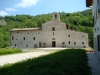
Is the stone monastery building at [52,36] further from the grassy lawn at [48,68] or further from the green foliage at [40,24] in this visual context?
the grassy lawn at [48,68]

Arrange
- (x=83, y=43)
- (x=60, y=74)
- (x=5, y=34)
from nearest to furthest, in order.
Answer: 1. (x=60, y=74)
2. (x=83, y=43)
3. (x=5, y=34)

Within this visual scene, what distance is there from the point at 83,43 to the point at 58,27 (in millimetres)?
8203

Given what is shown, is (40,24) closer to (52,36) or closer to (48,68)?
(52,36)

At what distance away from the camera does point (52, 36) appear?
50.7 meters

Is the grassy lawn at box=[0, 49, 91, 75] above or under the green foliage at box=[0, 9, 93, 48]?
under

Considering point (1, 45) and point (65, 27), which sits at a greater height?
point (65, 27)

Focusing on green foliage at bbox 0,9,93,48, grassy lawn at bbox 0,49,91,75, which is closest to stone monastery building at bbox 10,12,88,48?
green foliage at bbox 0,9,93,48

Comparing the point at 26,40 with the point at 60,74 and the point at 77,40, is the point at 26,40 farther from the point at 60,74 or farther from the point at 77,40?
the point at 60,74

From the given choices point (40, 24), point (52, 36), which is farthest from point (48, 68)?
point (40, 24)

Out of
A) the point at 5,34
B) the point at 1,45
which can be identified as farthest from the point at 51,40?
the point at 5,34

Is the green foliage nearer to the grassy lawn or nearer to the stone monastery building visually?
the stone monastery building

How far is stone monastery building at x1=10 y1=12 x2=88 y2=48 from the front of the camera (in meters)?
49.0

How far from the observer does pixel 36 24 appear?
81562 millimetres

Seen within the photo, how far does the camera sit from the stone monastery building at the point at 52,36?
49.0 metres
